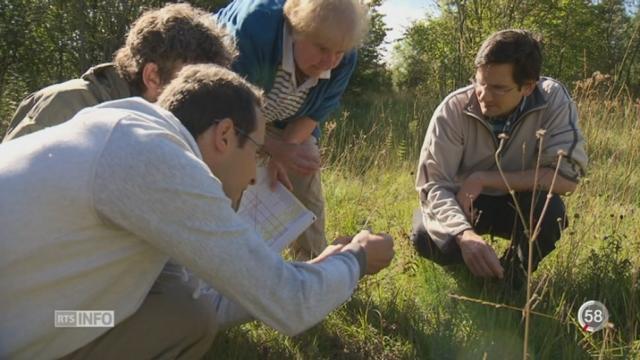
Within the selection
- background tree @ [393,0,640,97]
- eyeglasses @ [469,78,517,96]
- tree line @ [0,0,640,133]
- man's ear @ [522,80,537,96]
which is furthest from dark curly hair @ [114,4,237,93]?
tree line @ [0,0,640,133]

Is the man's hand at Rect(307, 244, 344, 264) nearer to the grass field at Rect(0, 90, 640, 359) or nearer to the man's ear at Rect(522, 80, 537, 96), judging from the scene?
the grass field at Rect(0, 90, 640, 359)

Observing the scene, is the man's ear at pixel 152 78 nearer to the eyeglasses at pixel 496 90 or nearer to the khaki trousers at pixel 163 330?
the khaki trousers at pixel 163 330

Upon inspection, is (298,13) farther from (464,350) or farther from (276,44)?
(464,350)

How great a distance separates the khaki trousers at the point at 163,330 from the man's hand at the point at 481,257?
1.28m

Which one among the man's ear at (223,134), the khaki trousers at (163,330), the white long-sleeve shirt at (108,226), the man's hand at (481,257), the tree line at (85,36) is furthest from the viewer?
the tree line at (85,36)

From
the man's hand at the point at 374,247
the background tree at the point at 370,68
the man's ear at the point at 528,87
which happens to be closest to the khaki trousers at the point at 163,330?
the man's hand at the point at 374,247

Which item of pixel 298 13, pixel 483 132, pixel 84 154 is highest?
pixel 298 13

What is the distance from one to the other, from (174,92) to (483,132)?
2.09m

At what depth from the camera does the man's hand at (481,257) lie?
2.86 meters

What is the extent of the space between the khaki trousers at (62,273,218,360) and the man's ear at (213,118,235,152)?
555mm

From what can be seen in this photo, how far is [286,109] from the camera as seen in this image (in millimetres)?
3479

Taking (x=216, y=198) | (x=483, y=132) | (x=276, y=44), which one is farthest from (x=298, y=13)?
(x=216, y=198)

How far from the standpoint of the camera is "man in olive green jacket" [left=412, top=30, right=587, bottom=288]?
3.29 meters

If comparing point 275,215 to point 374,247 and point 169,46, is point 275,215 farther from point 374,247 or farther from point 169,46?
point 169,46
